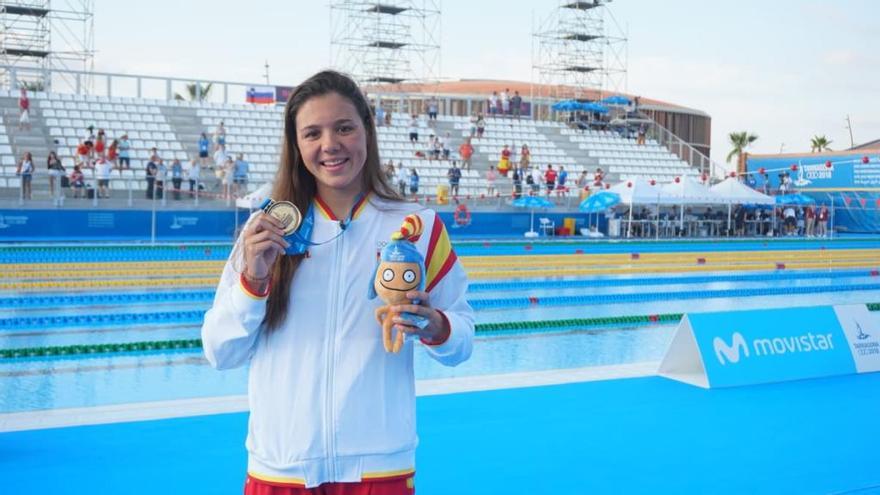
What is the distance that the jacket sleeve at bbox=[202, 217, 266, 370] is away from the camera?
1.86 metres

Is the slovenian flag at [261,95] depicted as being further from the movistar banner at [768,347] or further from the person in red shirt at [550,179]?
the movistar banner at [768,347]

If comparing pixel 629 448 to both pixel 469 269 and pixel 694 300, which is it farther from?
pixel 469 269

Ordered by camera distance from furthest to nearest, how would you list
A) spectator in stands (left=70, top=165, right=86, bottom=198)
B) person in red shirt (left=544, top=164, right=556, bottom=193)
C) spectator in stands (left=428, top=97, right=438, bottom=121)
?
1. spectator in stands (left=428, top=97, right=438, bottom=121)
2. person in red shirt (left=544, top=164, right=556, bottom=193)
3. spectator in stands (left=70, top=165, right=86, bottom=198)

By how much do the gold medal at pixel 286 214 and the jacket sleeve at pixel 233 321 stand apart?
0.11 meters

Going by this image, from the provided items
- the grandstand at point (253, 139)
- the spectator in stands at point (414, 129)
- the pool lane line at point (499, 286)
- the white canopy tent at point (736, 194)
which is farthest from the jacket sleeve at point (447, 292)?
the spectator in stands at point (414, 129)

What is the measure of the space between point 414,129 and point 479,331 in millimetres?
18053

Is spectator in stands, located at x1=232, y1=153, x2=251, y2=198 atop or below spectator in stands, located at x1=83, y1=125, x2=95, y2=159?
below

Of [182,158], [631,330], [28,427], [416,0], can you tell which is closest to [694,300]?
[631,330]

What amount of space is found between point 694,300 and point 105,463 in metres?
8.56

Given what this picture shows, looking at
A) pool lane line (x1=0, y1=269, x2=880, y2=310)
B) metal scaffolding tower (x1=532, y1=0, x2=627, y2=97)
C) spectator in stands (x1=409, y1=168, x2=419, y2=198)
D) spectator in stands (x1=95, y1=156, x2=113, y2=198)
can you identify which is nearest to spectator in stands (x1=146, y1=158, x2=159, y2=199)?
spectator in stands (x1=95, y1=156, x2=113, y2=198)

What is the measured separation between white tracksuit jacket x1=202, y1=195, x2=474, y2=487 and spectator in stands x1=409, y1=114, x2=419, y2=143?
23.6 metres

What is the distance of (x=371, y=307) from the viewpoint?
195cm

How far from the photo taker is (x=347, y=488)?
6.40ft

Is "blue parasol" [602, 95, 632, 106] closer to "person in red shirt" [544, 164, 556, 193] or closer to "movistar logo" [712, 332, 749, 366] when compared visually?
"person in red shirt" [544, 164, 556, 193]
